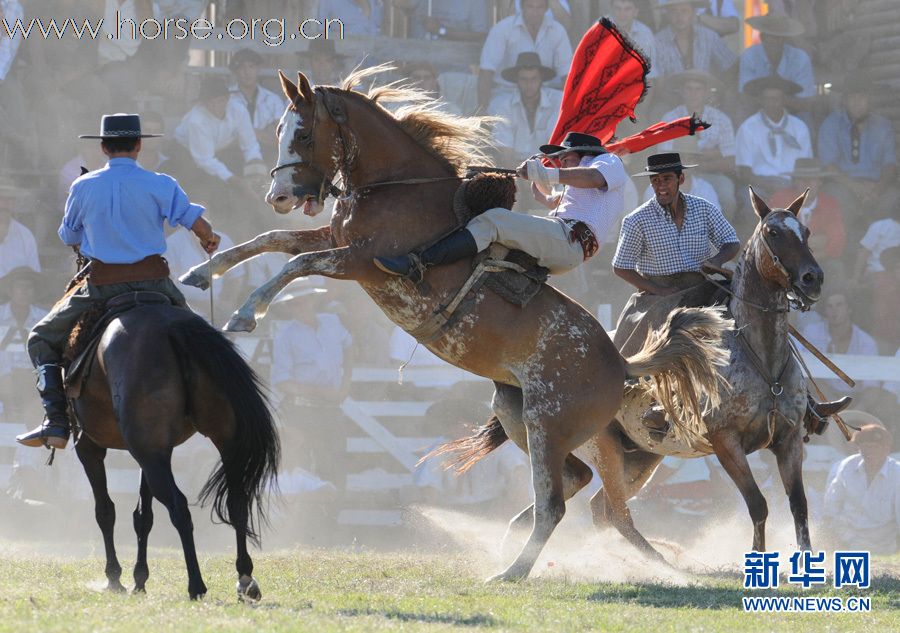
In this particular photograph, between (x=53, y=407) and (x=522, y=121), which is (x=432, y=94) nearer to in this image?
(x=522, y=121)

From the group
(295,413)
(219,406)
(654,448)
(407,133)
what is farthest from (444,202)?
(295,413)

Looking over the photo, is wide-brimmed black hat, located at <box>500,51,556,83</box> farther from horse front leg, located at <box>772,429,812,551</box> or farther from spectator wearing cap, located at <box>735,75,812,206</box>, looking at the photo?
horse front leg, located at <box>772,429,812,551</box>

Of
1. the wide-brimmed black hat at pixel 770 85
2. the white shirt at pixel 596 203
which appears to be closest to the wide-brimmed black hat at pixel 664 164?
the white shirt at pixel 596 203

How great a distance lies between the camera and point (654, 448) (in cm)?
888

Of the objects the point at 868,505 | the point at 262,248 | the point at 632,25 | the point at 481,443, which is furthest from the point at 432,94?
the point at 262,248

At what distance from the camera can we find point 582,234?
7535mm

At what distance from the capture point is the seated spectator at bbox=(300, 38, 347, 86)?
14391 mm

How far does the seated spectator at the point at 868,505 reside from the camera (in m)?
12.0

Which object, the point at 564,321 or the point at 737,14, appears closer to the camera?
the point at 564,321

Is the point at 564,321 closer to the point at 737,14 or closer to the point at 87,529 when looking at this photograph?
the point at 87,529

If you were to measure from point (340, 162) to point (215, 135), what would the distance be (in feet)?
22.8

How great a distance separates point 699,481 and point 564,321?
6.11 m

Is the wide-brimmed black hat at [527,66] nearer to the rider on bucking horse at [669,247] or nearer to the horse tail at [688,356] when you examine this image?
the rider on bucking horse at [669,247]

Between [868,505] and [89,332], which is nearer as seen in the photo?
[89,332]
